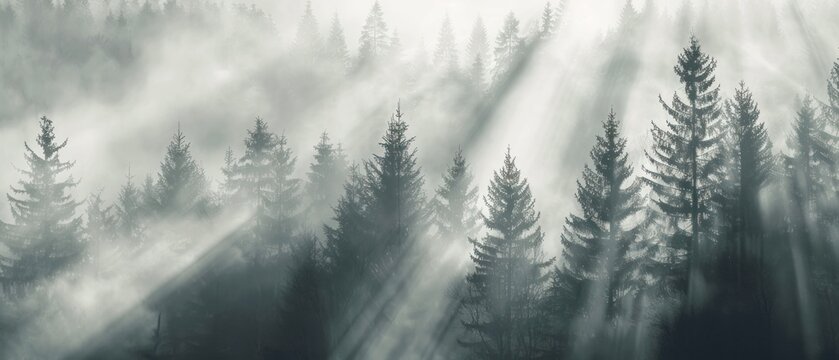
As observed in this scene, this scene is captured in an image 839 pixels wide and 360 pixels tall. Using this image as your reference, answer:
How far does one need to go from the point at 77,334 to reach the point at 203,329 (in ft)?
25.7

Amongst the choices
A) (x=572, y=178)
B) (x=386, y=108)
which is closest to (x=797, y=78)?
(x=572, y=178)

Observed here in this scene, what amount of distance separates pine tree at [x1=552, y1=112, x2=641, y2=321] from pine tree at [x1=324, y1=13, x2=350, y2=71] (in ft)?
247

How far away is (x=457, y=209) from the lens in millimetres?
35125

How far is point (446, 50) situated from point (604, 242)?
73.3 m

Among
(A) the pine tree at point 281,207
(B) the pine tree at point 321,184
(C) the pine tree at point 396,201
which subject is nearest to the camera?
(C) the pine tree at point 396,201

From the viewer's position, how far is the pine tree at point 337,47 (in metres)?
97.8

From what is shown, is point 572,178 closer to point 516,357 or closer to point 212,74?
point 516,357

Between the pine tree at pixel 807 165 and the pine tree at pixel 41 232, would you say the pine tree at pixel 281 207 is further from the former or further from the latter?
the pine tree at pixel 807 165

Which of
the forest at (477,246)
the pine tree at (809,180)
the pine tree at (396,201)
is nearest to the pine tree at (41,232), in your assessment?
the forest at (477,246)

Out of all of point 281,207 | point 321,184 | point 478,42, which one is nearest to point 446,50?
point 478,42

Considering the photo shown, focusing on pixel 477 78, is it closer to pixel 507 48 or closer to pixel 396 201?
pixel 507 48

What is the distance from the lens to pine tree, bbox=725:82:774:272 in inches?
1074

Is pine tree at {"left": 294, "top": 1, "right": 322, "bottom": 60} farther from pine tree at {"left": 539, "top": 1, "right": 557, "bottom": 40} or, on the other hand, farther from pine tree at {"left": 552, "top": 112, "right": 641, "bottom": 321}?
pine tree at {"left": 552, "top": 112, "right": 641, "bottom": 321}

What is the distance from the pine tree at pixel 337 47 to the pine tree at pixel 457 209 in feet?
216
